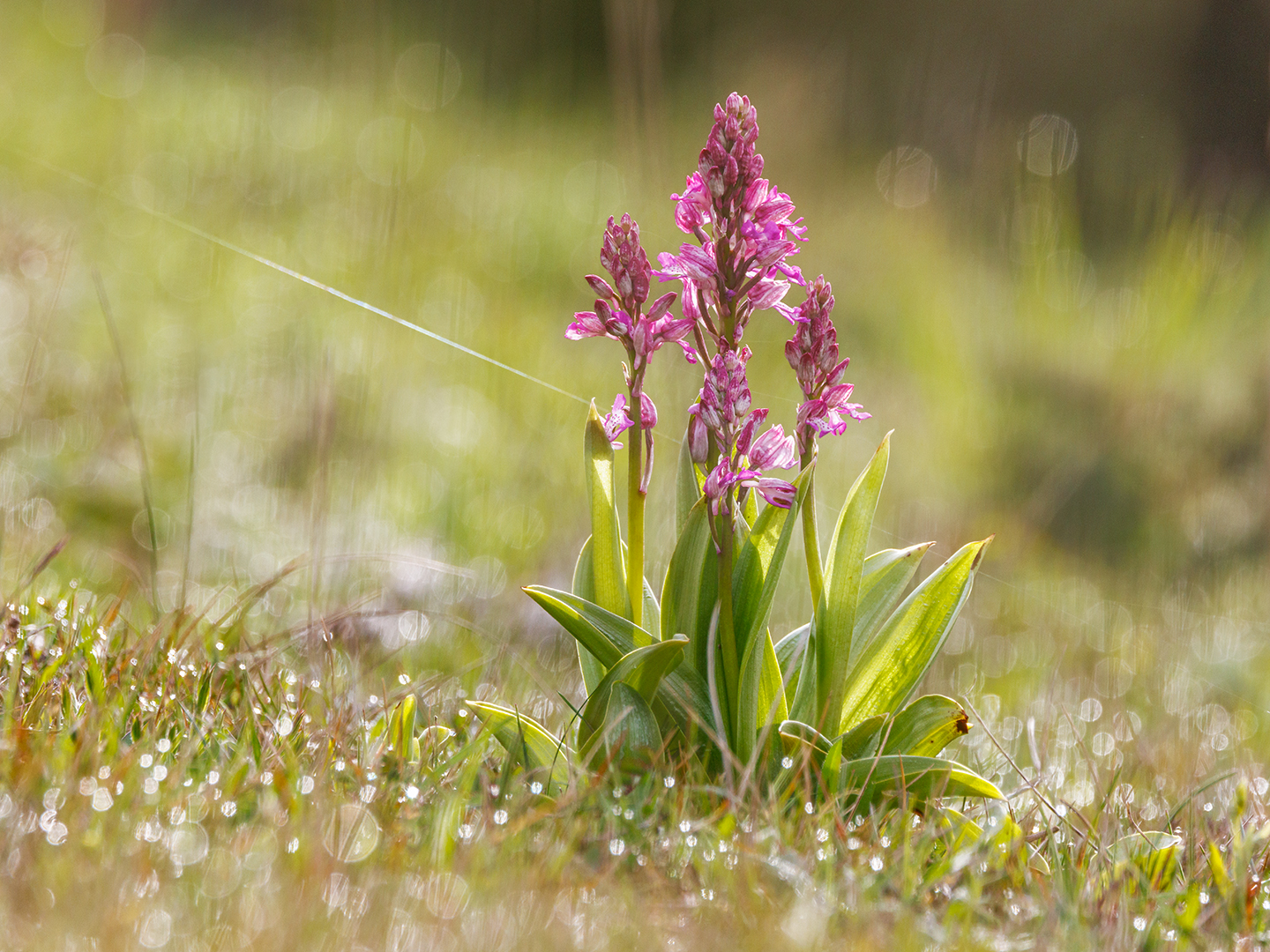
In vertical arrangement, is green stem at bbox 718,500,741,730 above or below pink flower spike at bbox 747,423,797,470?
below

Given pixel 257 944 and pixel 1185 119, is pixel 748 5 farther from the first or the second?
pixel 257 944

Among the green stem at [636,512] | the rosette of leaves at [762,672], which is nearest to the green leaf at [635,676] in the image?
the rosette of leaves at [762,672]

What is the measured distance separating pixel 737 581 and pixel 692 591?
0.21 feet

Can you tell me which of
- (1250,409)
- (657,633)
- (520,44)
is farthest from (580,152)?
(657,633)

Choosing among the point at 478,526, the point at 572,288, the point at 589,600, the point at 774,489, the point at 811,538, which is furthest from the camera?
the point at 572,288

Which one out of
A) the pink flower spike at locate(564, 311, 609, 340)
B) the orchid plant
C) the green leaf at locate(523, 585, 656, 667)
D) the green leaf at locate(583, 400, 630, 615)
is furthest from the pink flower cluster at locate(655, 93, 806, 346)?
the green leaf at locate(523, 585, 656, 667)

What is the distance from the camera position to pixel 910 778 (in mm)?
1452

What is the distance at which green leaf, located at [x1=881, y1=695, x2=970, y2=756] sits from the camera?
4.82 ft

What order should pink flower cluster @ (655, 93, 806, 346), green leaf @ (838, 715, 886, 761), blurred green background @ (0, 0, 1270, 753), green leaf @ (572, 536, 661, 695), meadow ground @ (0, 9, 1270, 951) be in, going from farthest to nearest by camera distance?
blurred green background @ (0, 0, 1270, 753)
green leaf @ (572, 536, 661, 695)
green leaf @ (838, 715, 886, 761)
pink flower cluster @ (655, 93, 806, 346)
meadow ground @ (0, 9, 1270, 951)

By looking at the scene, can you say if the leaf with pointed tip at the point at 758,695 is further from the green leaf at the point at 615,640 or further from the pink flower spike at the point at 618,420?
the pink flower spike at the point at 618,420

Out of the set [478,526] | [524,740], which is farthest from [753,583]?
[478,526]

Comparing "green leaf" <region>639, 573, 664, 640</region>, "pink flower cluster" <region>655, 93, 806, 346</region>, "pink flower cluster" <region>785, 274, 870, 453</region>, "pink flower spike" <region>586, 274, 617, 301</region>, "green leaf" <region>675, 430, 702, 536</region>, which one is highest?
"pink flower cluster" <region>655, 93, 806, 346</region>

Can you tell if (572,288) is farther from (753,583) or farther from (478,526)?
(753,583)

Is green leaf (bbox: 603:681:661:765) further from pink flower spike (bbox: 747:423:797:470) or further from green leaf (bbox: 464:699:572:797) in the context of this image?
pink flower spike (bbox: 747:423:797:470)
